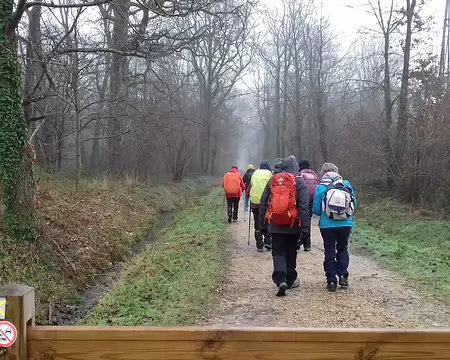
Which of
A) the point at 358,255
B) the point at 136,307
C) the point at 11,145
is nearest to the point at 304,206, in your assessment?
the point at 136,307

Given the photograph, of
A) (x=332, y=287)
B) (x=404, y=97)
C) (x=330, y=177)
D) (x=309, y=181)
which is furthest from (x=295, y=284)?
(x=404, y=97)

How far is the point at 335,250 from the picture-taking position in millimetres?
7711

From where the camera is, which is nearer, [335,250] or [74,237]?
[335,250]

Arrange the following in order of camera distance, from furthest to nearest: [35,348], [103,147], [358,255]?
[103,147], [358,255], [35,348]

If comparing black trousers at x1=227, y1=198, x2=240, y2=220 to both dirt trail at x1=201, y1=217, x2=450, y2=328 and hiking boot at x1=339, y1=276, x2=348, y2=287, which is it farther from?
hiking boot at x1=339, y1=276, x2=348, y2=287

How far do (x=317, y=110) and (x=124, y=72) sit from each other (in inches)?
551

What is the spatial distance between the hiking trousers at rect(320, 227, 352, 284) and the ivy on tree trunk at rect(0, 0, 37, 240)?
22.1ft

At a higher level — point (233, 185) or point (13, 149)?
point (13, 149)

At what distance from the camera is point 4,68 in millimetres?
9984

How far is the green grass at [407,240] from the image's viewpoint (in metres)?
9.41

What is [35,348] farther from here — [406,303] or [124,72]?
[124,72]

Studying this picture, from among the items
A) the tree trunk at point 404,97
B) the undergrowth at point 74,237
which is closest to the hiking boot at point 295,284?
the undergrowth at point 74,237

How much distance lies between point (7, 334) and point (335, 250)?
621 centimetres

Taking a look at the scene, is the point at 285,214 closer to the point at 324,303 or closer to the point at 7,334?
the point at 324,303
